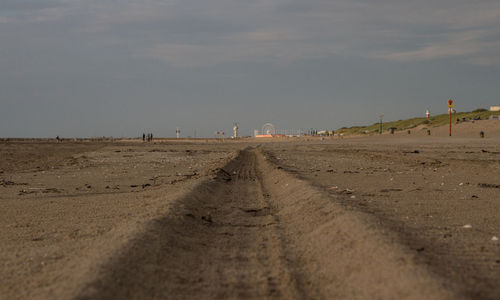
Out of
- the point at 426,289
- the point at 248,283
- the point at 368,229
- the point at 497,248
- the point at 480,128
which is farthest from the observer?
the point at 480,128

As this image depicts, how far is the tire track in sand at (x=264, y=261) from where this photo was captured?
3.62m

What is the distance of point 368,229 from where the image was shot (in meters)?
5.09

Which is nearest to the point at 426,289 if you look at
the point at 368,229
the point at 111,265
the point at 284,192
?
the point at 368,229

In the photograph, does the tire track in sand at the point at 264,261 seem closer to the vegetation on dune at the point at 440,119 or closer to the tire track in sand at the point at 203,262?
the tire track in sand at the point at 203,262

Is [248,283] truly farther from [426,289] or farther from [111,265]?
[426,289]

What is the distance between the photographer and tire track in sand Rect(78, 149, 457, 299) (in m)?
3.62

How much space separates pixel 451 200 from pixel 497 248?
10.9 feet

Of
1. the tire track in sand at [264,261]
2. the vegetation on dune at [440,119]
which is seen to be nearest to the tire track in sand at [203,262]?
the tire track in sand at [264,261]

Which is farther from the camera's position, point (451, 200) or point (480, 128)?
point (480, 128)

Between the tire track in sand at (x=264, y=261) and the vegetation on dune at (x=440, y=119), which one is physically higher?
the vegetation on dune at (x=440, y=119)

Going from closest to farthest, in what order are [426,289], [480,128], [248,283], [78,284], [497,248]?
1. [426,289]
2. [78,284]
3. [248,283]
4. [497,248]
5. [480,128]

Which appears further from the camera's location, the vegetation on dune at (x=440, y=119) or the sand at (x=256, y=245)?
the vegetation on dune at (x=440, y=119)

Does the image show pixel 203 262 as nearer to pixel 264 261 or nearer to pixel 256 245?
pixel 264 261

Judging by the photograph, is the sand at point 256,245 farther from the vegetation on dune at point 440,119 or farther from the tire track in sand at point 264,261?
the vegetation on dune at point 440,119
